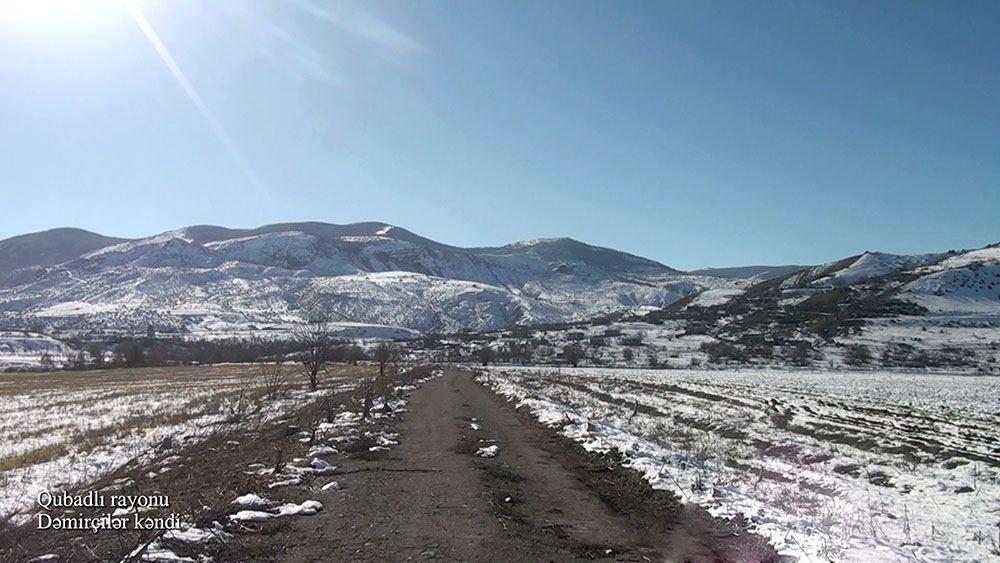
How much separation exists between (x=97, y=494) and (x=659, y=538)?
1016cm

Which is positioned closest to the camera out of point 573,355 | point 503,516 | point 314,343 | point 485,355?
point 503,516

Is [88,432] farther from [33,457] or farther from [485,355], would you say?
[485,355]

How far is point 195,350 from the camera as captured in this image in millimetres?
173625

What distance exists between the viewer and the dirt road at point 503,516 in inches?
302

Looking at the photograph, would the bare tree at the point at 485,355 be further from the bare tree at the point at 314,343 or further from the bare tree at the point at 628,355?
the bare tree at the point at 314,343

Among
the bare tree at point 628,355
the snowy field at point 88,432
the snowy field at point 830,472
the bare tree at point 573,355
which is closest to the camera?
the snowy field at point 830,472

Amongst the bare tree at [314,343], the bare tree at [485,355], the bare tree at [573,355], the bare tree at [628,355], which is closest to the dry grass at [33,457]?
the bare tree at [314,343]

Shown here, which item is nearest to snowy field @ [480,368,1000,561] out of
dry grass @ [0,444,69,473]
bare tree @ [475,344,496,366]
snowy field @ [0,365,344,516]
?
snowy field @ [0,365,344,516]

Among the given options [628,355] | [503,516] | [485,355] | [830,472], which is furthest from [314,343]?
[628,355]

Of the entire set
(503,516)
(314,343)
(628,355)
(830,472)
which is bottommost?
(628,355)

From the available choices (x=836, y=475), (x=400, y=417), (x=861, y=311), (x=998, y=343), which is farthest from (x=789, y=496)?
(x=861, y=311)

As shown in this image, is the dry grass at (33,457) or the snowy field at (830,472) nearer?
the snowy field at (830,472)

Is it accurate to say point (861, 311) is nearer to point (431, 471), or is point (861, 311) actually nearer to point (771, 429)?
point (771, 429)

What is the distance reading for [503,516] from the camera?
30.3ft
